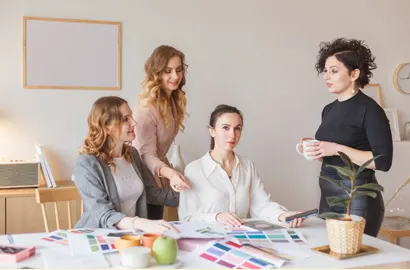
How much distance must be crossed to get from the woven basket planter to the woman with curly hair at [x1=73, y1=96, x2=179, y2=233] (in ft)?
2.63

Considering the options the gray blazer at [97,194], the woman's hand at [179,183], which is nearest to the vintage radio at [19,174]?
the gray blazer at [97,194]

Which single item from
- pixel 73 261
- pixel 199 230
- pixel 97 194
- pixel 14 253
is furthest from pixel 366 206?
pixel 14 253

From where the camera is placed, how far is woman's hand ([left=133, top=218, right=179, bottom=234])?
1.81 m

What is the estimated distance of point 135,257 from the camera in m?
1.45

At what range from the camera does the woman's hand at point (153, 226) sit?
1810 mm

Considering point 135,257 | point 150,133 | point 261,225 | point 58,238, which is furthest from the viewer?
point 150,133

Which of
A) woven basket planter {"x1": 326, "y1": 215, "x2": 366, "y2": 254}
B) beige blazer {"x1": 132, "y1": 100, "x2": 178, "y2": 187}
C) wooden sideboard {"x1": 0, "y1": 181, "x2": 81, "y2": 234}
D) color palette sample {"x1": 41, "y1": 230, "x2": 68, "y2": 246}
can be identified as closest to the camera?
woven basket planter {"x1": 326, "y1": 215, "x2": 366, "y2": 254}

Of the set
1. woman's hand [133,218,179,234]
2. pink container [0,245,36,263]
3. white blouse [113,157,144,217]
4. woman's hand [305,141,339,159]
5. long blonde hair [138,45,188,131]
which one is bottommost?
pink container [0,245,36,263]

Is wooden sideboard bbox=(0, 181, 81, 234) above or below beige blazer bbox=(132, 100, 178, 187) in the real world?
below

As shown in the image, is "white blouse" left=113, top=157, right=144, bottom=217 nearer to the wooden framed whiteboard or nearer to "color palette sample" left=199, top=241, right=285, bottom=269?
"color palette sample" left=199, top=241, right=285, bottom=269

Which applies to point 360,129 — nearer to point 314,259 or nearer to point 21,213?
point 314,259

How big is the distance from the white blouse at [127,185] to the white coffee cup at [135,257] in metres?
0.73

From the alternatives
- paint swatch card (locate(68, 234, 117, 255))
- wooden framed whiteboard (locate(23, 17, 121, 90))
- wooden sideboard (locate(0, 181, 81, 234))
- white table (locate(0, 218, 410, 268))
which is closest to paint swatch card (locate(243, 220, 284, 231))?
white table (locate(0, 218, 410, 268))

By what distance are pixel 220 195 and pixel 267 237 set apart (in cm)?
39
